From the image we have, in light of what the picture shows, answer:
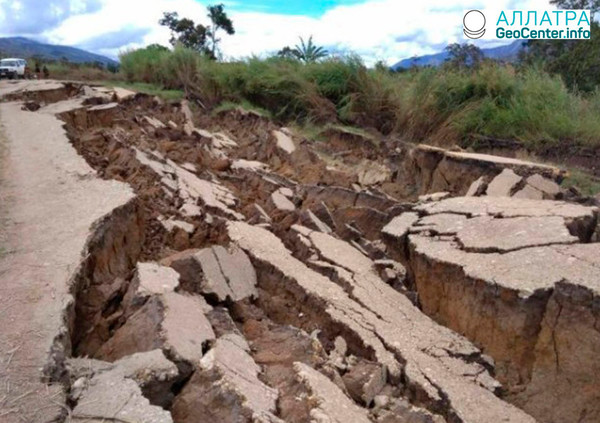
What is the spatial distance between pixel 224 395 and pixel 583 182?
5.50m

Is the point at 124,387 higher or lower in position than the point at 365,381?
higher

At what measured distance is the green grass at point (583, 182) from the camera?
636 centimetres

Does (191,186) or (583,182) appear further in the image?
(583,182)

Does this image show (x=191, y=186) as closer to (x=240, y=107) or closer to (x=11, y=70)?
(x=240, y=107)

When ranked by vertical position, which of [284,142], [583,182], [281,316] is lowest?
[281,316]

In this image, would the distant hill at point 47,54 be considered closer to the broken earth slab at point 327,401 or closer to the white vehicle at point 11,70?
the white vehicle at point 11,70

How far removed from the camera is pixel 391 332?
348cm

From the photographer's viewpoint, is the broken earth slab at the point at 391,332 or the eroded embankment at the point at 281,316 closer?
the eroded embankment at the point at 281,316

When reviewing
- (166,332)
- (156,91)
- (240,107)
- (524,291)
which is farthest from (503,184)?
(156,91)

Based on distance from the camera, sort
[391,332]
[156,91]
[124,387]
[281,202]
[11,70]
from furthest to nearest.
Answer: [11,70], [156,91], [281,202], [391,332], [124,387]

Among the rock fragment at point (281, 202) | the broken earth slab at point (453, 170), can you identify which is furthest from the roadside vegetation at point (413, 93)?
the rock fragment at point (281, 202)

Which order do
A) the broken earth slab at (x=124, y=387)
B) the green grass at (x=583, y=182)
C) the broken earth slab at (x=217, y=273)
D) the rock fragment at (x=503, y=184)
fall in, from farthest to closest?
the green grass at (x=583, y=182) → the rock fragment at (x=503, y=184) → the broken earth slab at (x=217, y=273) → the broken earth slab at (x=124, y=387)

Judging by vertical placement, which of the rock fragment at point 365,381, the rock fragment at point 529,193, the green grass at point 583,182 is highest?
the rock fragment at point 529,193

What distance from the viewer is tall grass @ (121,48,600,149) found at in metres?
8.38
